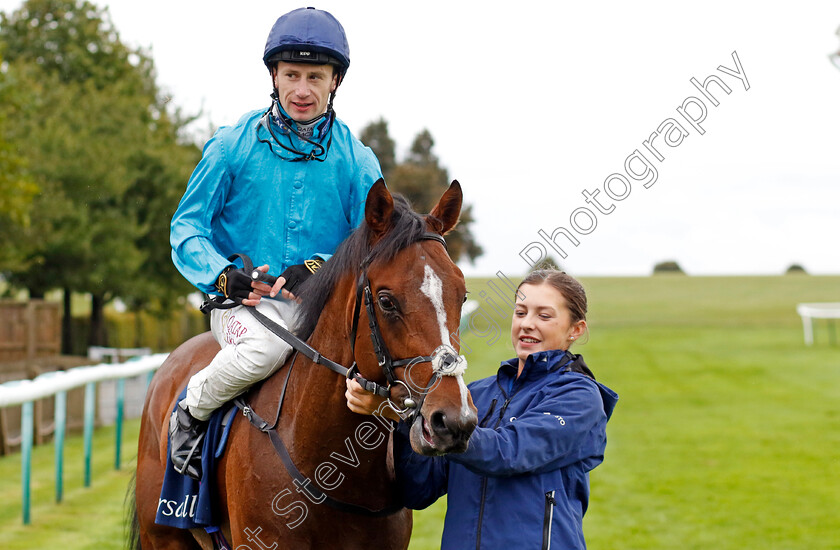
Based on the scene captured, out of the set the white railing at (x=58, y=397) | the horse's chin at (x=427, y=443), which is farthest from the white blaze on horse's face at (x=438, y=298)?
the white railing at (x=58, y=397)

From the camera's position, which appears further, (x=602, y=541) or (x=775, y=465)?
(x=775, y=465)

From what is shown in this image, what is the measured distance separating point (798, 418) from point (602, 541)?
7.22m

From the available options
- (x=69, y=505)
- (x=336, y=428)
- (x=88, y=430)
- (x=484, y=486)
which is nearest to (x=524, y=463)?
(x=484, y=486)

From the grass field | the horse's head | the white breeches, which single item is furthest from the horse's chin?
the white breeches

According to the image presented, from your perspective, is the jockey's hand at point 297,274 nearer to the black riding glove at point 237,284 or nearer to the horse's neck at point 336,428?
the black riding glove at point 237,284

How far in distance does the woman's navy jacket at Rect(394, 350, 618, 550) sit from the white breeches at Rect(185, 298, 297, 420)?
1.66ft

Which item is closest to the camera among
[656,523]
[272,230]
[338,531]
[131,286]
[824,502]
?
[338,531]

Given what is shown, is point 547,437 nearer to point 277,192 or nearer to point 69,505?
point 277,192

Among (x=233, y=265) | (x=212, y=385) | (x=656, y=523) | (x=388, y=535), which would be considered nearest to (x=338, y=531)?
(x=388, y=535)

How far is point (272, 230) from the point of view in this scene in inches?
120

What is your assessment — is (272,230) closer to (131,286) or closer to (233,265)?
(233,265)

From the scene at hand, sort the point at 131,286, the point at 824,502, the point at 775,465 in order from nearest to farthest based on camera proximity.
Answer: the point at 824,502
the point at 775,465
the point at 131,286

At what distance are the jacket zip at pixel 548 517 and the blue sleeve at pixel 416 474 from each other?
1.29 ft

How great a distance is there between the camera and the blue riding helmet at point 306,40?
296 centimetres
